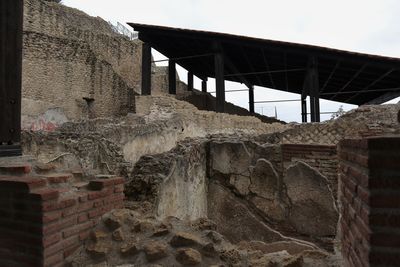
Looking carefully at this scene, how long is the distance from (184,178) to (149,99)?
28.1 ft

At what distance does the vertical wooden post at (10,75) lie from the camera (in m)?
2.91

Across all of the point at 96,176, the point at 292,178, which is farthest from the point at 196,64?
the point at 96,176

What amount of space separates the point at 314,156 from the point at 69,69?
15.2m

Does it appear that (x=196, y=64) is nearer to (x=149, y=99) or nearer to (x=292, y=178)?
(x=149, y=99)

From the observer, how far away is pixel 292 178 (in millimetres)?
4910

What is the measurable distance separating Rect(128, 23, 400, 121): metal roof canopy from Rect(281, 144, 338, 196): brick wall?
25.3 ft

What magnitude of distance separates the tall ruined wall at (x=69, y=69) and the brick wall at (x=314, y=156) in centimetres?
1296

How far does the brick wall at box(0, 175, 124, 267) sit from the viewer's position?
212cm

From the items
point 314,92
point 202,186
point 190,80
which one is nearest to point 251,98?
point 190,80

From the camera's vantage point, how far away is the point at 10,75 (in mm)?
2963

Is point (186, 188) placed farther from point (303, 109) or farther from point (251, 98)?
point (251, 98)

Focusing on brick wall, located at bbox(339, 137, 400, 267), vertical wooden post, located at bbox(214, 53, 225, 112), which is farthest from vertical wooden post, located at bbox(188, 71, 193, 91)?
brick wall, located at bbox(339, 137, 400, 267)

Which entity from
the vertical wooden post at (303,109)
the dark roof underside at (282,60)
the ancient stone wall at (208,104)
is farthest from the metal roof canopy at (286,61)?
the ancient stone wall at (208,104)

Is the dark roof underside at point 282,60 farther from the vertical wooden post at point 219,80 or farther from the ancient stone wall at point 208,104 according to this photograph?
the ancient stone wall at point 208,104
